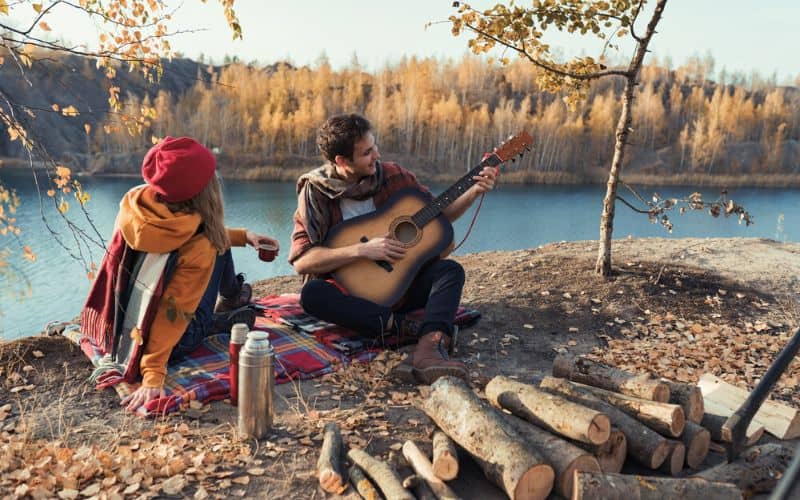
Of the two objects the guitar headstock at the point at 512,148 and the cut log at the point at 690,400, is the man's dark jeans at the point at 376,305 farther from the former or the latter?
the cut log at the point at 690,400

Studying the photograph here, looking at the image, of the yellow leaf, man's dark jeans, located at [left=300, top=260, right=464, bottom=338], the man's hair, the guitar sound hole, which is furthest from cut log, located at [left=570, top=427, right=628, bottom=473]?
the yellow leaf

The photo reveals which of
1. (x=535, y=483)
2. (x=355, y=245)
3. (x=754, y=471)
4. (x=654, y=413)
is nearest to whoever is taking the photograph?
(x=535, y=483)

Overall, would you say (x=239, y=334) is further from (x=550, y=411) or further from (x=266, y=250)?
(x=550, y=411)

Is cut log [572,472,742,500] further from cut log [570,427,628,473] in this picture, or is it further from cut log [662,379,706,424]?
cut log [662,379,706,424]

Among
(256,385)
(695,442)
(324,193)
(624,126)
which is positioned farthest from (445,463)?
(624,126)

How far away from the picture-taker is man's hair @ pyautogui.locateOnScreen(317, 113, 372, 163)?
4141 mm

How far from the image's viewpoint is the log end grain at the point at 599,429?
253 centimetres

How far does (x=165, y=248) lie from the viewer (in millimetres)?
3465

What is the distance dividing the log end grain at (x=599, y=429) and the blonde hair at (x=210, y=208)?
7.24 ft

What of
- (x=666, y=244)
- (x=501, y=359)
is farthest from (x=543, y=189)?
(x=501, y=359)

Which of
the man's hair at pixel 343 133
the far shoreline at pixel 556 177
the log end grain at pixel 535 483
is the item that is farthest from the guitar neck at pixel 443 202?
the far shoreline at pixel 556 177

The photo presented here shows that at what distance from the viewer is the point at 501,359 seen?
4242mm

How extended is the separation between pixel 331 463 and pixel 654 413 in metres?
1.40

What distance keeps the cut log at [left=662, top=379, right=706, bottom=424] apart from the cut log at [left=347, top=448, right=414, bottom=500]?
138cm
